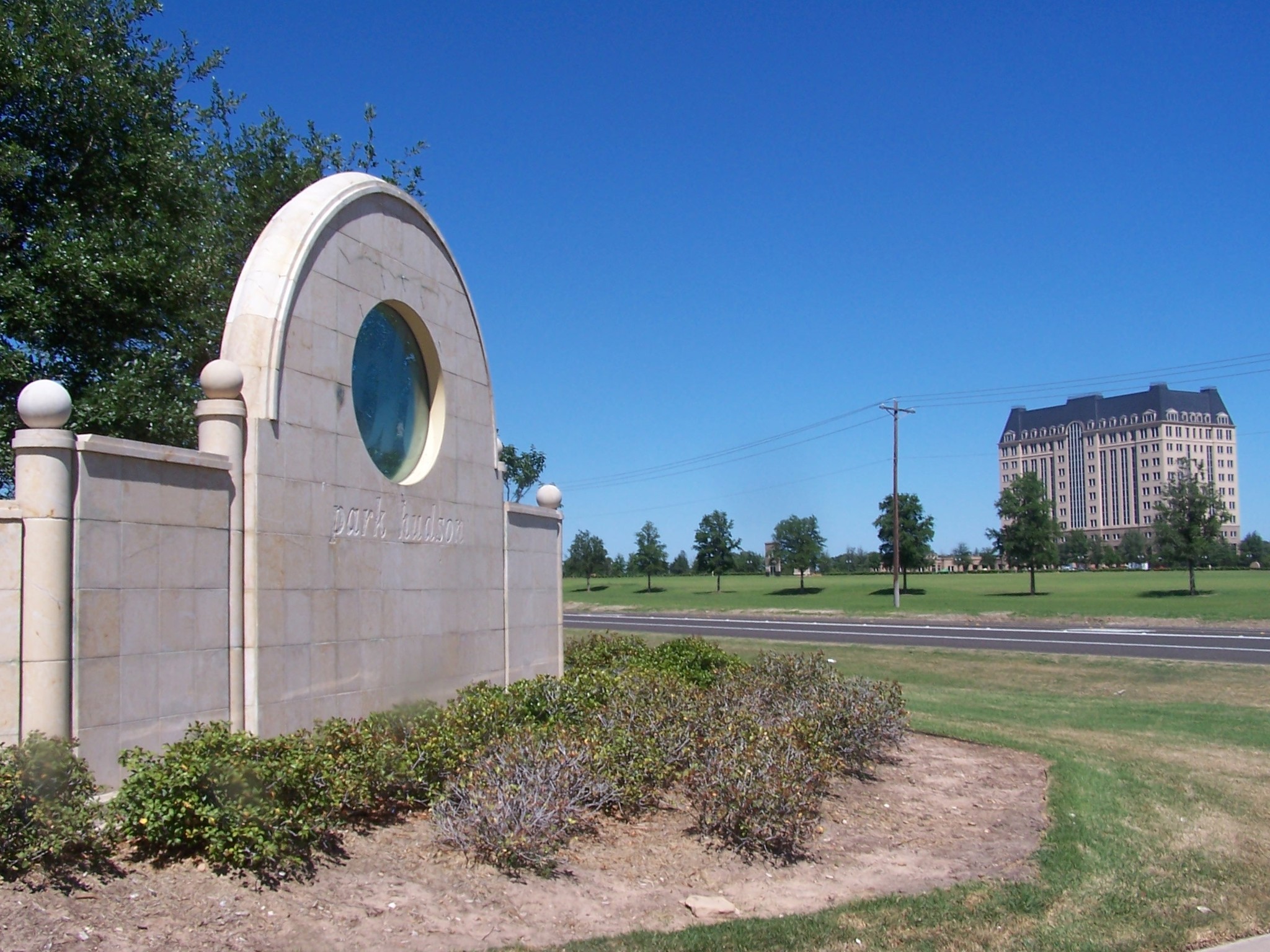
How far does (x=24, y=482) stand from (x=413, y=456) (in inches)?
185

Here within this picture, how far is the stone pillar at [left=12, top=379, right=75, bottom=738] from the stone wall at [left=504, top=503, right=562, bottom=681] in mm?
6250

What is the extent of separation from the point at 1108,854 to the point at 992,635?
1144 inches

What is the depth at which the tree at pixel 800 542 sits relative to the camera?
7719 centimetres

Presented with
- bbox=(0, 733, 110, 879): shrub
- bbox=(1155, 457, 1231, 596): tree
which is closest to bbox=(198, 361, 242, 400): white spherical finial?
bbox=(0, 733, 110, 879): shrub

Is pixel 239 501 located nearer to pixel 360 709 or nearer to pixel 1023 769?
pixel 360 709

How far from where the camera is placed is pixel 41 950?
4.97 m

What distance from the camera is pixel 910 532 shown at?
6944 cm

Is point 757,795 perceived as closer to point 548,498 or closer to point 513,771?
point 513,771

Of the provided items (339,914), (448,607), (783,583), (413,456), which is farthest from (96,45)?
(783,583)

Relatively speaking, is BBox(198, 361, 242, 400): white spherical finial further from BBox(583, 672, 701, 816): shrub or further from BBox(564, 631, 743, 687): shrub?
BBox(564, 631, 743, 687): shrub

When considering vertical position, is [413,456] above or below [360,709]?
above

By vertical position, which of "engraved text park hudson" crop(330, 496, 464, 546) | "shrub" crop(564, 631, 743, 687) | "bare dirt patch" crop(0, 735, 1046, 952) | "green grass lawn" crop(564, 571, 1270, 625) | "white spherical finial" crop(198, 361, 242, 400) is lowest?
"green grass lawn" crop(564, 571, 1270, 625)

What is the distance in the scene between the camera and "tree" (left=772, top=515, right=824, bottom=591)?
77.2 meters

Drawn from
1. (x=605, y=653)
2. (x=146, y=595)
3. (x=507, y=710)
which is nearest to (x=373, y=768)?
(x=146, y=595)
